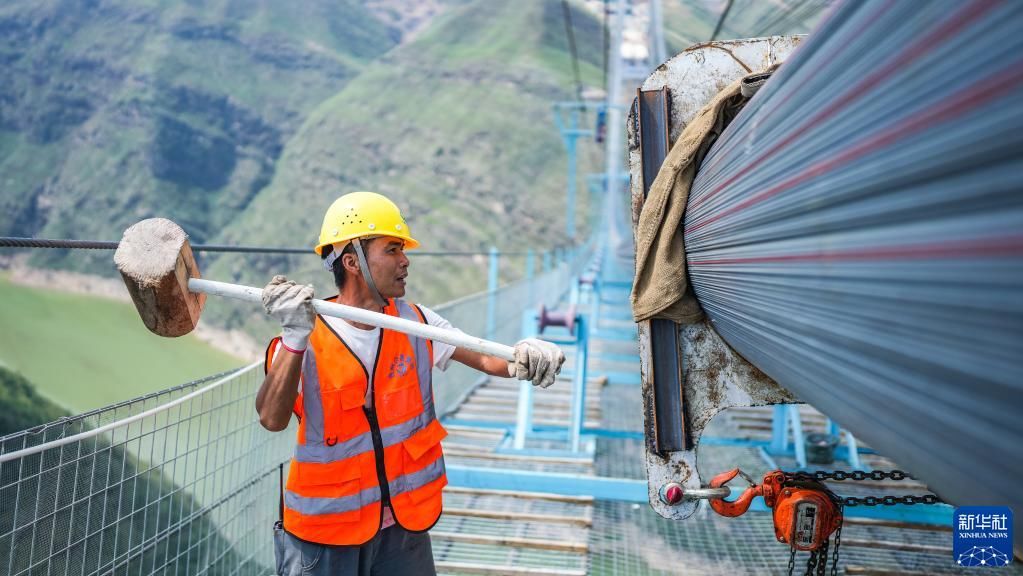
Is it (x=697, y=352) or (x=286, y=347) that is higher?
(x=286, y=347)

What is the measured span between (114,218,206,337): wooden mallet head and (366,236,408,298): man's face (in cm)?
50

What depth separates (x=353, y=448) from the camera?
1961 mm

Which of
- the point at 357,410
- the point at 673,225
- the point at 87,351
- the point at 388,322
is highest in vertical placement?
the point at 673,225

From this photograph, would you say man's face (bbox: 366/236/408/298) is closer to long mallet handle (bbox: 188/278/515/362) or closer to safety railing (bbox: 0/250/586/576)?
long mallet handle (bbox: 188/278/515/362)

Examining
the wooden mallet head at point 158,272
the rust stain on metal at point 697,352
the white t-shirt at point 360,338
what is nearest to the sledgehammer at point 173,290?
the wooden mallet head at point 158,272

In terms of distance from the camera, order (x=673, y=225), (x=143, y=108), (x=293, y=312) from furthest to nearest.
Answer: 1. (x=143, y=108)
2. (x=673, y=225)
3. (x=293, y=312)

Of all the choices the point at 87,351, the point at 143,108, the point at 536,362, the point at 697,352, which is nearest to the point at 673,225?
the point at 697,352

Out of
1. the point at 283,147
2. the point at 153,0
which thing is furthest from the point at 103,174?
the point at 153,0

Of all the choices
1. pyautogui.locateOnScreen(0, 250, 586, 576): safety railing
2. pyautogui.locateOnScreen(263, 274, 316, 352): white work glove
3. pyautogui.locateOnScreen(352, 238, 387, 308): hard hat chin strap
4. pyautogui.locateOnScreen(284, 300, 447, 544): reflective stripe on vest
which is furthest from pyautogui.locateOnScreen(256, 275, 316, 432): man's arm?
pyautogui.locateOnScreen(0, 250, 586, 576): safety railing

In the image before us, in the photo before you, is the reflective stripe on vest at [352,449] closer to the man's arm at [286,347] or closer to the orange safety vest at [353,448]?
the orange safety vest at [353,448]

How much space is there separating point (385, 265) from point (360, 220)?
0.48ft

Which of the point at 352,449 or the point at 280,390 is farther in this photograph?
the point at 352,449

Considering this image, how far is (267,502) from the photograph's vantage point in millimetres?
2904

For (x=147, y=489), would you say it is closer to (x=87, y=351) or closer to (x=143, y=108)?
(x=87, y=351)
